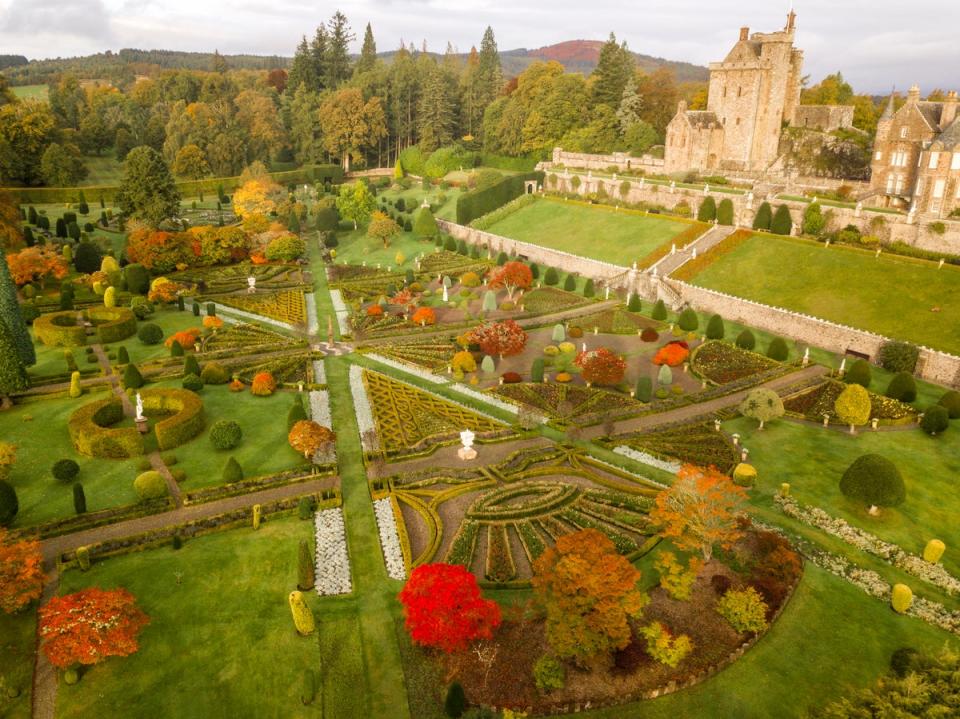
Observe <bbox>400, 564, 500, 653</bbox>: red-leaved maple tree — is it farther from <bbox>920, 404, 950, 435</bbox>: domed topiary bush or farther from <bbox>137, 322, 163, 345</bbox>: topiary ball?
<bbox>137, 322, 163, 345</bbox>: topiary ball

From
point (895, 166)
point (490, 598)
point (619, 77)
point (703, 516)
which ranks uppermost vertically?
point (619, 77)

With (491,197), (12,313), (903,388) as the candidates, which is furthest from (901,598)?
(491,197)

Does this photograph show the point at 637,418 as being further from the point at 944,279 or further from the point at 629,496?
the point at 944,279

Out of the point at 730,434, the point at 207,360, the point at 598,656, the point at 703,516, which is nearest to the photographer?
the point at 598,656

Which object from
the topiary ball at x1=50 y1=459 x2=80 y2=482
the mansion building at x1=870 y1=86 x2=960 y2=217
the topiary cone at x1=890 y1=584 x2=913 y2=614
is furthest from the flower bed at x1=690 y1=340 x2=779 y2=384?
the topiary ball at x1=50 y1=459 x2=80 y2=482

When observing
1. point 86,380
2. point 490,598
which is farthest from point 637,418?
point 86,380

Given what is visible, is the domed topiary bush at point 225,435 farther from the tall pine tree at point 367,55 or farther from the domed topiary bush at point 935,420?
the tall pine tree at point 367,55

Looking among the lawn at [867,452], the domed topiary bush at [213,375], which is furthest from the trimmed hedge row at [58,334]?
the lawn at [867,452]
